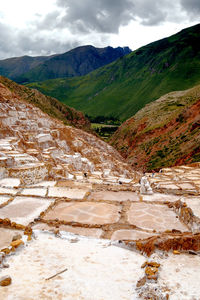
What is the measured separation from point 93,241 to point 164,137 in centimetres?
5180

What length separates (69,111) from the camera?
8244 cm

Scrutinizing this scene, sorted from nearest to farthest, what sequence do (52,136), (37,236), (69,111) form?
1. (37,236)
2. (52,136)
3. (69,111)

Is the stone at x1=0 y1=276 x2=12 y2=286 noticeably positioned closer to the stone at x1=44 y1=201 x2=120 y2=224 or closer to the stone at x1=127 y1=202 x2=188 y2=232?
the stone at x1=44 y1=201 x2=120 y2=224

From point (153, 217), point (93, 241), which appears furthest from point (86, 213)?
point (93, 241)

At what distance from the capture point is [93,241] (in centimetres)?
671

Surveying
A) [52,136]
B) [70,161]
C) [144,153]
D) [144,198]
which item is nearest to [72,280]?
[144,198]

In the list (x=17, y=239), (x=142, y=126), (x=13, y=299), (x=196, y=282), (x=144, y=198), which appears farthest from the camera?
(x=142, y=126)

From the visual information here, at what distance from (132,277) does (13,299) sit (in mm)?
2316

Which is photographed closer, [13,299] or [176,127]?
[13,299]

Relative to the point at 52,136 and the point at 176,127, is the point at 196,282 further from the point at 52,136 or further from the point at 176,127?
the point at 176,127

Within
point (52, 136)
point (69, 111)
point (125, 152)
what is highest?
point (69, 111)

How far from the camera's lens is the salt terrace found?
444cm

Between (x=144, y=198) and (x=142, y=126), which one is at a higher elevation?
(x=142, y=126)

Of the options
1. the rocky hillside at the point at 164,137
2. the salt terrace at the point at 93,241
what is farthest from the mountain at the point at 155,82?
the salt terrace at the point at 93,241
